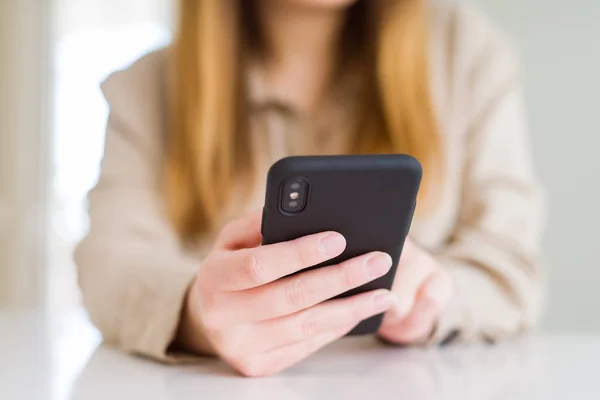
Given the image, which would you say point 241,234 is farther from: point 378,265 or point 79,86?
point 79,86

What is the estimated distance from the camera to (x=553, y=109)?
1.51 metres

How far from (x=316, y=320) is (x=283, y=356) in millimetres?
44

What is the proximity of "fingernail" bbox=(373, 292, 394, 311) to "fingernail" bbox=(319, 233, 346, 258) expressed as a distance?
85 millimetres

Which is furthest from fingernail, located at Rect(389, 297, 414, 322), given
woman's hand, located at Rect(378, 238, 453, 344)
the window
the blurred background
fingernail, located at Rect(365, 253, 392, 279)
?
the window

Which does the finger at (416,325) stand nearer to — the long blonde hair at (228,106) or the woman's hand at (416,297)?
the woman's hand at (416,297)

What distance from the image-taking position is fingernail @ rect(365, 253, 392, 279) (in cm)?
40

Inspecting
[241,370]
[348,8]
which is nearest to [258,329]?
[241,370]

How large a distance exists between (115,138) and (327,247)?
1.70 ft

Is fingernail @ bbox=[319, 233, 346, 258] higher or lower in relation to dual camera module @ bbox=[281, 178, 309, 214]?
lower

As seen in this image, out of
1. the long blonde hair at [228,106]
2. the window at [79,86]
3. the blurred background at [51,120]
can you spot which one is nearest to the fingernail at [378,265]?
the long blonde hair at [228,106]

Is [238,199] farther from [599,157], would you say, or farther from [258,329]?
[599,157]

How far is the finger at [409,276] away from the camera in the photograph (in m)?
0.51

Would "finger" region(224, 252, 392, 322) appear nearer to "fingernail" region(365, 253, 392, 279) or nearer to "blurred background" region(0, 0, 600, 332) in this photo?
"fingernail" region(365, 253, 392, 279)

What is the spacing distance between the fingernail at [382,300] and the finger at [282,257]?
0.08 metres
